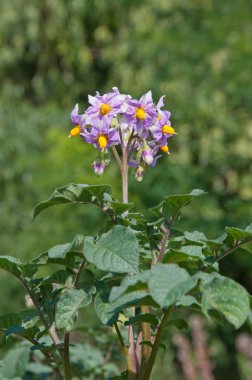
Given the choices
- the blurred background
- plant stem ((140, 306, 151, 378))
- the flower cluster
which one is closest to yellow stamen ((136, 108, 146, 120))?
the flower cluster

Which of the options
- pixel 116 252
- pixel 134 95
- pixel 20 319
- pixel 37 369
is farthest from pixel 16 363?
pixel 134 95

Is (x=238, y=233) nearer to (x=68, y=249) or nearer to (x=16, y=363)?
(x=68, y=249)

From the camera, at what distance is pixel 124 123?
51.2 inches

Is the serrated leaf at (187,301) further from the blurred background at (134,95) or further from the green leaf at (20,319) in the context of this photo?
the blurred background at (134,95)

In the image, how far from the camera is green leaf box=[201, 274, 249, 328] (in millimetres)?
881

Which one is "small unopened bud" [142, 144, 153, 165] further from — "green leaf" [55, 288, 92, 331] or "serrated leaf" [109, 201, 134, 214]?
"green leaf" [55, 288, 92, 331]

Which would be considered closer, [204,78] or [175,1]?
[204,78]

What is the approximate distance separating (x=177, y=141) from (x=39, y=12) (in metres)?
2.19

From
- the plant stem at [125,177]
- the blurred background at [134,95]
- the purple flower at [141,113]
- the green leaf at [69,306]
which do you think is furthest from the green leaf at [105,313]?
the blurred background at [134,95]

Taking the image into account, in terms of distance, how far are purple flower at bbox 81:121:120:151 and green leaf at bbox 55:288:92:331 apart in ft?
0.96

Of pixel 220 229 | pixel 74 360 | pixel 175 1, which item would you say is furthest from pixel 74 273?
pixel 175 1

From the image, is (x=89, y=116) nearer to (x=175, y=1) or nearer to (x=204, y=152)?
(x=204, y=152)

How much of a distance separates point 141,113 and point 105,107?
62 mm

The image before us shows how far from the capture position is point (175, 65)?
632 cm
